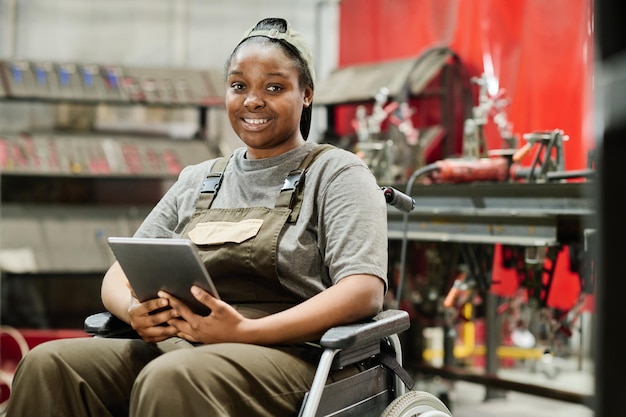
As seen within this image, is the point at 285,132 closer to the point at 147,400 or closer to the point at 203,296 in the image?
the point at 203,296

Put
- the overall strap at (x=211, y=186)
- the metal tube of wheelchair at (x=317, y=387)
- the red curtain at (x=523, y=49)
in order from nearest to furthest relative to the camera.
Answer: the metal tube of wheelchair at (x=317, y=387) < the overall strap at (x=211, y=186) < the red curtain at (x=523, y=49)

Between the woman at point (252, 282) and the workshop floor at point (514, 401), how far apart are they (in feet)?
7.79

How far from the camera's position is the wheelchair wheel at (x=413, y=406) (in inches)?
68.6

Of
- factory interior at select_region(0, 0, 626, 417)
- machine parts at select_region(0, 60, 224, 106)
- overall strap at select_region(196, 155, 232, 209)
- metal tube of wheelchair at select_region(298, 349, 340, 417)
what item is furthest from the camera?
machine parts at select_region(0, 60, 224, 106)

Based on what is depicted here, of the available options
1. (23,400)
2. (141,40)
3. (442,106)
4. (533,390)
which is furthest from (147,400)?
(141,40)

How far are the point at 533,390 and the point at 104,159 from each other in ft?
10.2

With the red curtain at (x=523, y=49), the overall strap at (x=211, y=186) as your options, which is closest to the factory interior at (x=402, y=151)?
the red curtain at (x=523, y=49)

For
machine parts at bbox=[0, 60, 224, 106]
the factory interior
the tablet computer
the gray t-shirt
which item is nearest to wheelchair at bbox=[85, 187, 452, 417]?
the gray t-shirt

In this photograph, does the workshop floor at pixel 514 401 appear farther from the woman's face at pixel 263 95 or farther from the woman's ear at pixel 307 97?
the woman's face at pixel 263 95

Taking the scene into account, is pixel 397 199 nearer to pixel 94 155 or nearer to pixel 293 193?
pixel 293 193

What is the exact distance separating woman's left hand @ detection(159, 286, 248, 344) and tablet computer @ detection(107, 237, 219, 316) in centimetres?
2

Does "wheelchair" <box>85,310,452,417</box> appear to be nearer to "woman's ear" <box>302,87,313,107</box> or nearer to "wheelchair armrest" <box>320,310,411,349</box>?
"wheelchair armrest" <box>320,310,411,349</box>

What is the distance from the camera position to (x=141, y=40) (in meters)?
6.65

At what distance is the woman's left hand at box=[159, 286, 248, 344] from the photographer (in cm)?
165
